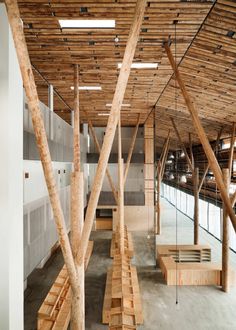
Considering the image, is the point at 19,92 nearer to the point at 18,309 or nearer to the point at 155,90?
the point at 18,309

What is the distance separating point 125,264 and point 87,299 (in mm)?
1784

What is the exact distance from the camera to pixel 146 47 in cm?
635

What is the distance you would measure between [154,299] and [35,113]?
7676 millimetres

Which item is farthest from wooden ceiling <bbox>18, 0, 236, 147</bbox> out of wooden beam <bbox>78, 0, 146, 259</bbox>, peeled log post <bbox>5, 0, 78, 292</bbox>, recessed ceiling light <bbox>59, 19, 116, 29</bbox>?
peeled log post <bbox>5, 0, 78, 292</bbox>

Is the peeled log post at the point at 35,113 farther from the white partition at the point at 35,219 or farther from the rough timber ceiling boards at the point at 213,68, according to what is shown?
the rough timber ceiling boards at the point at 213,68

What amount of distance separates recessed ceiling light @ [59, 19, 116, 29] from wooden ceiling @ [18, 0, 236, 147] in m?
0.11

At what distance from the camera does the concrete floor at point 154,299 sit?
7430 mm

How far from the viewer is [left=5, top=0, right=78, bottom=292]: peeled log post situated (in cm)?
286

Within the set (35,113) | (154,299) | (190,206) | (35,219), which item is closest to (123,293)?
(154,299)

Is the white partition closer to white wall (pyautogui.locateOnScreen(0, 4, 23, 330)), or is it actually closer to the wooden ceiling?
white wall (pyautogui.locateOnScreen(0, 4, 23, 330))

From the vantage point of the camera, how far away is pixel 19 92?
3.97 metres

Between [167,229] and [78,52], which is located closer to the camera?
[78,52]

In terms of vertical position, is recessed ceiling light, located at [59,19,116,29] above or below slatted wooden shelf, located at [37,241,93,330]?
above

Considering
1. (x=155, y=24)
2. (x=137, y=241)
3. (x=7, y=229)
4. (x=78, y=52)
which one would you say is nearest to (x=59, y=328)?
(x=7, y=229)
